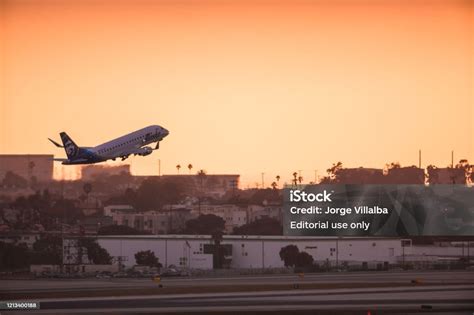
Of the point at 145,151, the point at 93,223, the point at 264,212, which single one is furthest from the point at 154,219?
the point at 145,151

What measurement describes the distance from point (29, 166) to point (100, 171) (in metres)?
4.56

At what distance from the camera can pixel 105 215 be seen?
55906 millimetres

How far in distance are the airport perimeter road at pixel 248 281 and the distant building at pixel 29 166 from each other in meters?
4.47

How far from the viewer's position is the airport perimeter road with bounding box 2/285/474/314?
124ft

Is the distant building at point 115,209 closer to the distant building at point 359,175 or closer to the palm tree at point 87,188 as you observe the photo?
the palm tree at point 87,188

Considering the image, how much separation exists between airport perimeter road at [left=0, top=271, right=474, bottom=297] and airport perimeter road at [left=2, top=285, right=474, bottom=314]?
3.04m

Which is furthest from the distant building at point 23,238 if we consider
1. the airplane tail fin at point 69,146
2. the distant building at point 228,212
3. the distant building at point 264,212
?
the distant building at point 264,212

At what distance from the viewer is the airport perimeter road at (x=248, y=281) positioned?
1757 inches

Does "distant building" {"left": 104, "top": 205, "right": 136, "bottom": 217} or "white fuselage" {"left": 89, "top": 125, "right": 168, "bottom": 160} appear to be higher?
"white fuselage" {"left": 89, "top": 125, "right": 168, "bottom": 160}

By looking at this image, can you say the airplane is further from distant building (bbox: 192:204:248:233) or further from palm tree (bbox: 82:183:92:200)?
distant building (bbox: 192:204:248:233)

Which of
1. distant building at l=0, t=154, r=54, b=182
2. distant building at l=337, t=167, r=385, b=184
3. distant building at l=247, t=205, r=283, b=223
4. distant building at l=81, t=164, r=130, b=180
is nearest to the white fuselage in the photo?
distant building at l=0, t=154, r=54, b=182

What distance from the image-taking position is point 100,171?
2031 inches

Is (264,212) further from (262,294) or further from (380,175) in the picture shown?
(262,294)

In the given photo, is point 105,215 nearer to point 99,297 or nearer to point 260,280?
point 260,280
